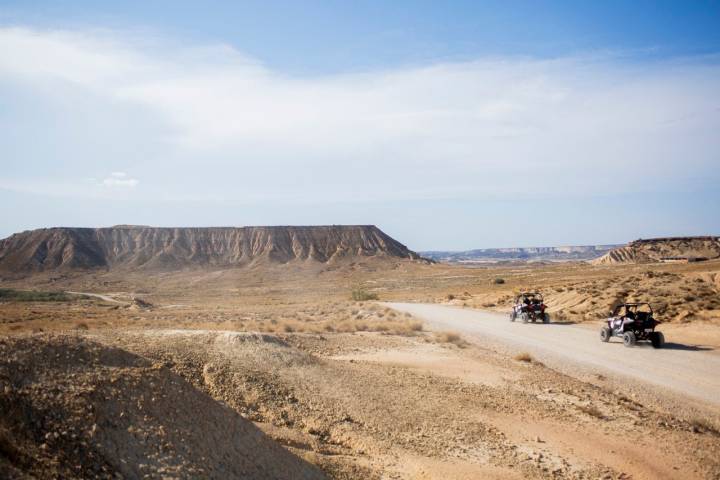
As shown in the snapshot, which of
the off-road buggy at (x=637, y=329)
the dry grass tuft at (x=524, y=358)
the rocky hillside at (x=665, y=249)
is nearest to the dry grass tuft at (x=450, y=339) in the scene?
the dry grass tuft at (x=524, y=358)

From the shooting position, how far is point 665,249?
111 meters

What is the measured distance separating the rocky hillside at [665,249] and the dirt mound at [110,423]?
110 metres

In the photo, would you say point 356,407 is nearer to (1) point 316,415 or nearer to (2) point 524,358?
(1) point 316,415

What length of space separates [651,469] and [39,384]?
30.3 ft

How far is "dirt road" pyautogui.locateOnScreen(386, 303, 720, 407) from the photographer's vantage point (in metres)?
14.8

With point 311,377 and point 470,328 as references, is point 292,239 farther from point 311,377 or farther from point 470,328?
point 311,377

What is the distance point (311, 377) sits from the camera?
1297 cm

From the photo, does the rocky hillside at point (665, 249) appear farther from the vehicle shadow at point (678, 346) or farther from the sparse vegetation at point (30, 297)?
the sparse vegetation at point (30, 297)

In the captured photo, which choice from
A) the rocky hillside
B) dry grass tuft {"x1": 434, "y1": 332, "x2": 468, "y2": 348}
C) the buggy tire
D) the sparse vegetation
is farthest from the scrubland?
the rocky hillside

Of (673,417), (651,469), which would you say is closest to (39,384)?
(651,469)

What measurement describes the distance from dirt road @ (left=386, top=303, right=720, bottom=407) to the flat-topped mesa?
102 m

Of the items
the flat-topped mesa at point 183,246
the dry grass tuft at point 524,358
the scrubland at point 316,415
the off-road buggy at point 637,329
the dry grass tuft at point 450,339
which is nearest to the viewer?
the scrubland at point 316,415

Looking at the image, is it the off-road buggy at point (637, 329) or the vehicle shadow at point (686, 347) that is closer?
the vehicle shadow at point (686, 347)

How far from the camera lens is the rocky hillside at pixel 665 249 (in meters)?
107
